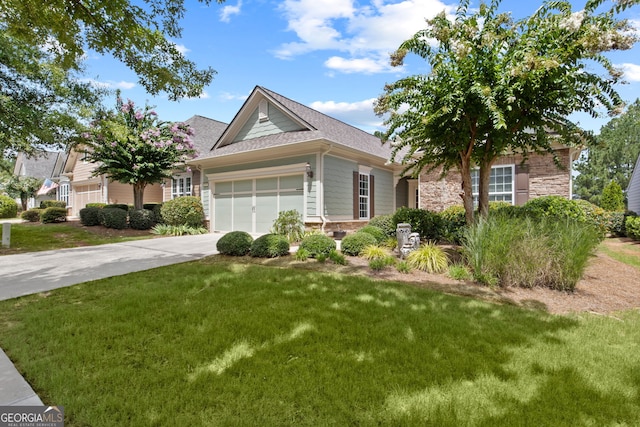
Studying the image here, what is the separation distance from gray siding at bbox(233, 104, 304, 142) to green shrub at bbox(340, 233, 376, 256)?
5975mm

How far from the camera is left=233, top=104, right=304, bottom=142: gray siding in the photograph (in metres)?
12.3

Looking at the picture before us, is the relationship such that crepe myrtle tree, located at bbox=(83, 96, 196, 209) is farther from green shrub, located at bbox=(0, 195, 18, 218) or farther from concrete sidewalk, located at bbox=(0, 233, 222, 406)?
green shrub, located at bbox=(0, 195, 18, 218)

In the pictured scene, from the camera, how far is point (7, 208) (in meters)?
24.3

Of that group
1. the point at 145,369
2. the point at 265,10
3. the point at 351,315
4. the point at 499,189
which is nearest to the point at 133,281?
the point at 145,369

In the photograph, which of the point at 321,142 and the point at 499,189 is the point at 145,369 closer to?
the point at 321,142

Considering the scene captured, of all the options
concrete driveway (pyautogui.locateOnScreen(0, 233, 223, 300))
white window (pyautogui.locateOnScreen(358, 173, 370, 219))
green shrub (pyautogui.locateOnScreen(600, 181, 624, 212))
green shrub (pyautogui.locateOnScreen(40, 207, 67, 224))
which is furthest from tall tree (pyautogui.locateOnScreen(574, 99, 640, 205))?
green shrub (pyautogui.locateOnScreen(40, 207, 67, 224))

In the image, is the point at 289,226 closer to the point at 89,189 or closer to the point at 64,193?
the point at 89,189

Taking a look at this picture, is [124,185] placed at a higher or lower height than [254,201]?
higher

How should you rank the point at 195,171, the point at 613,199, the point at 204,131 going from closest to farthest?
the point at 613,199 < the point at 195,171 < the point at 204,131

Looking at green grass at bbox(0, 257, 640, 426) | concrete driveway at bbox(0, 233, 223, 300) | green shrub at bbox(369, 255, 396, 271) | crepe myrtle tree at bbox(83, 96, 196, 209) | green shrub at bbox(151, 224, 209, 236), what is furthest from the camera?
crepe myrtle tree at bbox(83, 96, 196, 209)

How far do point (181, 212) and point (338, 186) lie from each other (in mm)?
7063

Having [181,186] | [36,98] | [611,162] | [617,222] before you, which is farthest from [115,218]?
[611,162]

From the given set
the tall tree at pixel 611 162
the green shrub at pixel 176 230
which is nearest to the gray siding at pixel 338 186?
the green shrub at pixel 176 230

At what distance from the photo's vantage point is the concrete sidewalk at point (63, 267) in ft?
7.82
